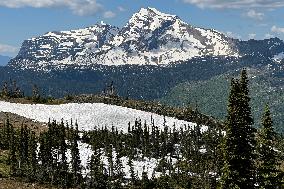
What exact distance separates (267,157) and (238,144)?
408 cm

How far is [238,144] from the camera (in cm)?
3550

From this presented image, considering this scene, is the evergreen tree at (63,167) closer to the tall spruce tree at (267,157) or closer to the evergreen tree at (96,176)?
the evergreen tree at (96,176)

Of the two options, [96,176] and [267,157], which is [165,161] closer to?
[96,176]

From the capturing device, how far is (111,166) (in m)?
158

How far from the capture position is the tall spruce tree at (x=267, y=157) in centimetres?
3791

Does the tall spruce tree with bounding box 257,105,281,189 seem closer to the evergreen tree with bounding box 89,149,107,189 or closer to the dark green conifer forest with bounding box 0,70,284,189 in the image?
the dark green conifer forest with bounding box 0,70,284,189

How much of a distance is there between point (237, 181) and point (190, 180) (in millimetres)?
134320

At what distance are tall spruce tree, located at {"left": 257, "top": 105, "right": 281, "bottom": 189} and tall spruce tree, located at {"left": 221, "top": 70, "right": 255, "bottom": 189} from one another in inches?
109

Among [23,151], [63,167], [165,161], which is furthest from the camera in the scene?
[165,161]

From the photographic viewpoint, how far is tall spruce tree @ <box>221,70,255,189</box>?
116 ft

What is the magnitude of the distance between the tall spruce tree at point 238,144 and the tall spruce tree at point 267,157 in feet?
9.05

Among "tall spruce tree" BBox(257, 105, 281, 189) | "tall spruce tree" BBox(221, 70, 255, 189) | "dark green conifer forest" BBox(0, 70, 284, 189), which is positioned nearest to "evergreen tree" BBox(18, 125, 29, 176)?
"dark green conifer forest" BBox(0, 70, 284, 189)

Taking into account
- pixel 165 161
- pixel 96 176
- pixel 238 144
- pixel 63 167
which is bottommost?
pixel 165 161

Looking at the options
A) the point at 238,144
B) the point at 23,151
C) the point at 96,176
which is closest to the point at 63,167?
the point at 96,176
